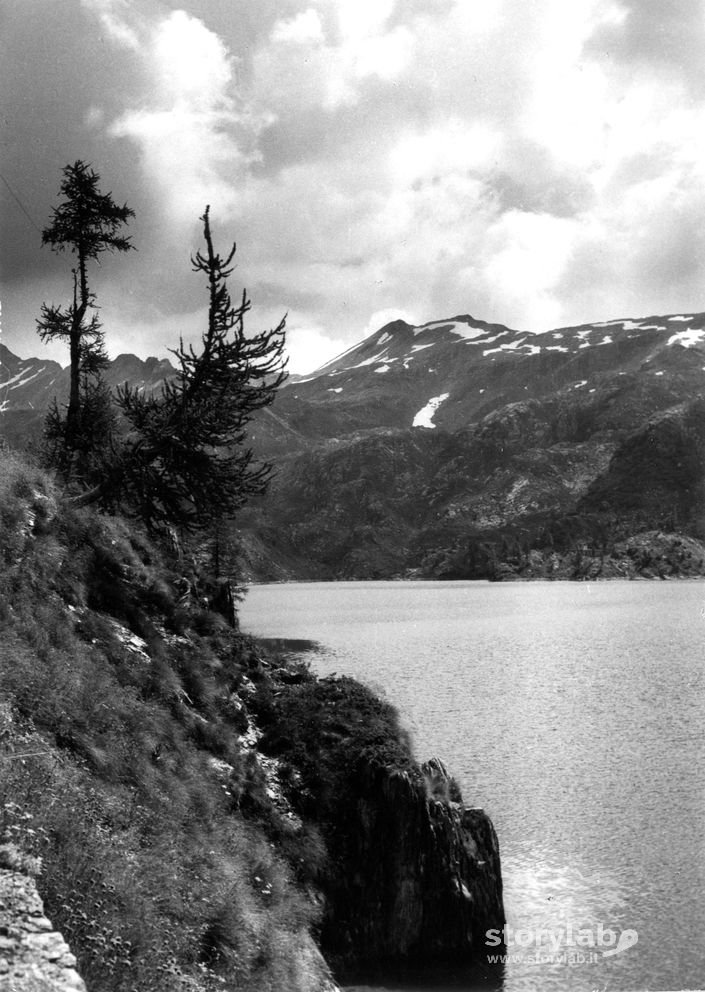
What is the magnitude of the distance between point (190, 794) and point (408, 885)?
25.4 ft

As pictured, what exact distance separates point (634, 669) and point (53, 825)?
205 feet

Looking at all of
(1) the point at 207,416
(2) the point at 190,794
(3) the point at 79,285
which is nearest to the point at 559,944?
(2) the point at 190,794

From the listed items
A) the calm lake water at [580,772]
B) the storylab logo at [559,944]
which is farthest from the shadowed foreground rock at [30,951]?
the storylab logo at [559,944]

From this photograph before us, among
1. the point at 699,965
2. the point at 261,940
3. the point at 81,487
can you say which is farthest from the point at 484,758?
the point at 261,940

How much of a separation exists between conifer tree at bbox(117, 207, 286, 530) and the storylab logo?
1329 centimetres

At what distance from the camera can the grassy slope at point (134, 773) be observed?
834cm

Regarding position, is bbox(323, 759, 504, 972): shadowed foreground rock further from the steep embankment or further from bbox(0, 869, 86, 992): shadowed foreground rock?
bbox(0, 869, 86, 992): shadowed foreground rock

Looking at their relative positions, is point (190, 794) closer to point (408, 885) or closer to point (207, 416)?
point (408, 885)

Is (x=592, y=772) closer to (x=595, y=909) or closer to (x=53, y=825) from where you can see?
(x=595, y=909)

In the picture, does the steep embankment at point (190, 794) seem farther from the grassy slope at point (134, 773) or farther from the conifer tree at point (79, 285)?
the conifer tree at point (79, 285)

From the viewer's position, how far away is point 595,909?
842 inches

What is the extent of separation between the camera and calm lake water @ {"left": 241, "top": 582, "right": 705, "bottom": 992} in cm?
1988

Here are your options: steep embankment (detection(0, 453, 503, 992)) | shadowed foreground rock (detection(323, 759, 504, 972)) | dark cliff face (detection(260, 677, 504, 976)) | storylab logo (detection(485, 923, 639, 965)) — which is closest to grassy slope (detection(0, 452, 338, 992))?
steep embankment (detection(0, 453, 503, 992))

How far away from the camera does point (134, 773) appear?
12977 mm
